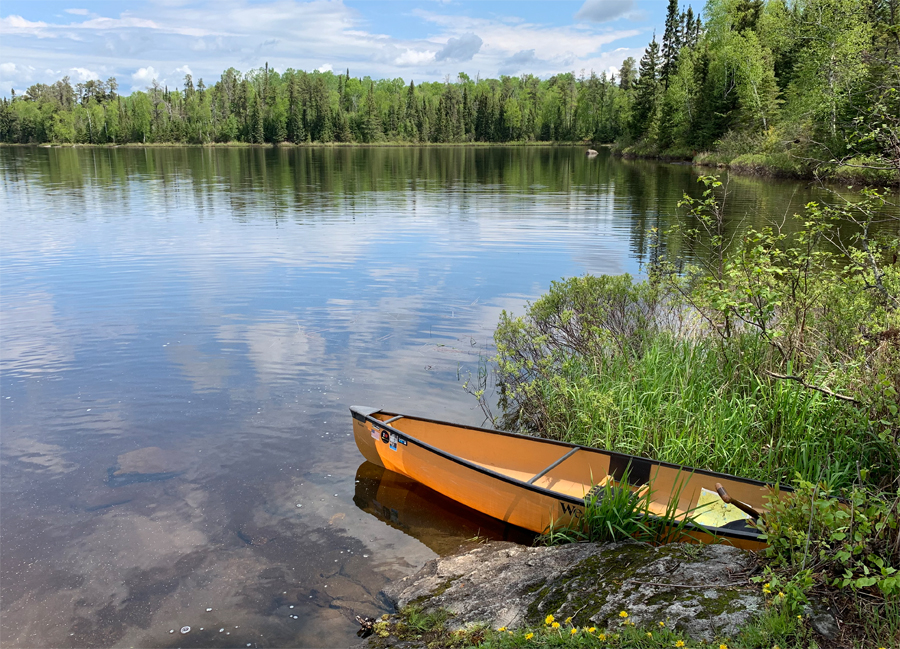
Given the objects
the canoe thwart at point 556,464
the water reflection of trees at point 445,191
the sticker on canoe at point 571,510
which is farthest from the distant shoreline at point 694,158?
the sticker on canoe at point 571,510

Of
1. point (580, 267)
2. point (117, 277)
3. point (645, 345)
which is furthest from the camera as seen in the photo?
point (580, 267)

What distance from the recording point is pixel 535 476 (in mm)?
6957

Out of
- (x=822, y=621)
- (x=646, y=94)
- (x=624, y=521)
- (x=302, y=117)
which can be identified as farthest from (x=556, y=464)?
(x=302, y=117)

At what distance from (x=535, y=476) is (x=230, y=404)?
224 inches

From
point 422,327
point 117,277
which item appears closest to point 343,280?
point 422,327

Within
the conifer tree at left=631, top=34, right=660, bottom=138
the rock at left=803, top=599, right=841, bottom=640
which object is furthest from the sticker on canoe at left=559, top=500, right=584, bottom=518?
the conifer tree at left=631, top=34, right=660, bottom=138

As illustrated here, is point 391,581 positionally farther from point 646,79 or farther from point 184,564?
point 646,79

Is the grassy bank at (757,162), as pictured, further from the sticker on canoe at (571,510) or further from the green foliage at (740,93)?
the sticker on canoe at (571,510)

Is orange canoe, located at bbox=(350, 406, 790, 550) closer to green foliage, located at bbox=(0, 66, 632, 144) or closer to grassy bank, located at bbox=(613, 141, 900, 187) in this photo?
grassy bank, located at bbox=(613, 141, 900, 187)

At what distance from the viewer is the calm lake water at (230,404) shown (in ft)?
20.3

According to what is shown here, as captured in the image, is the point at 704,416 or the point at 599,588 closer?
the point at 599,588

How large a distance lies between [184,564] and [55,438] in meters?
4.06

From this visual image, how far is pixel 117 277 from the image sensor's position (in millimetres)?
18188

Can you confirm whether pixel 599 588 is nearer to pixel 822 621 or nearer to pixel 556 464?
pixel 822 621
